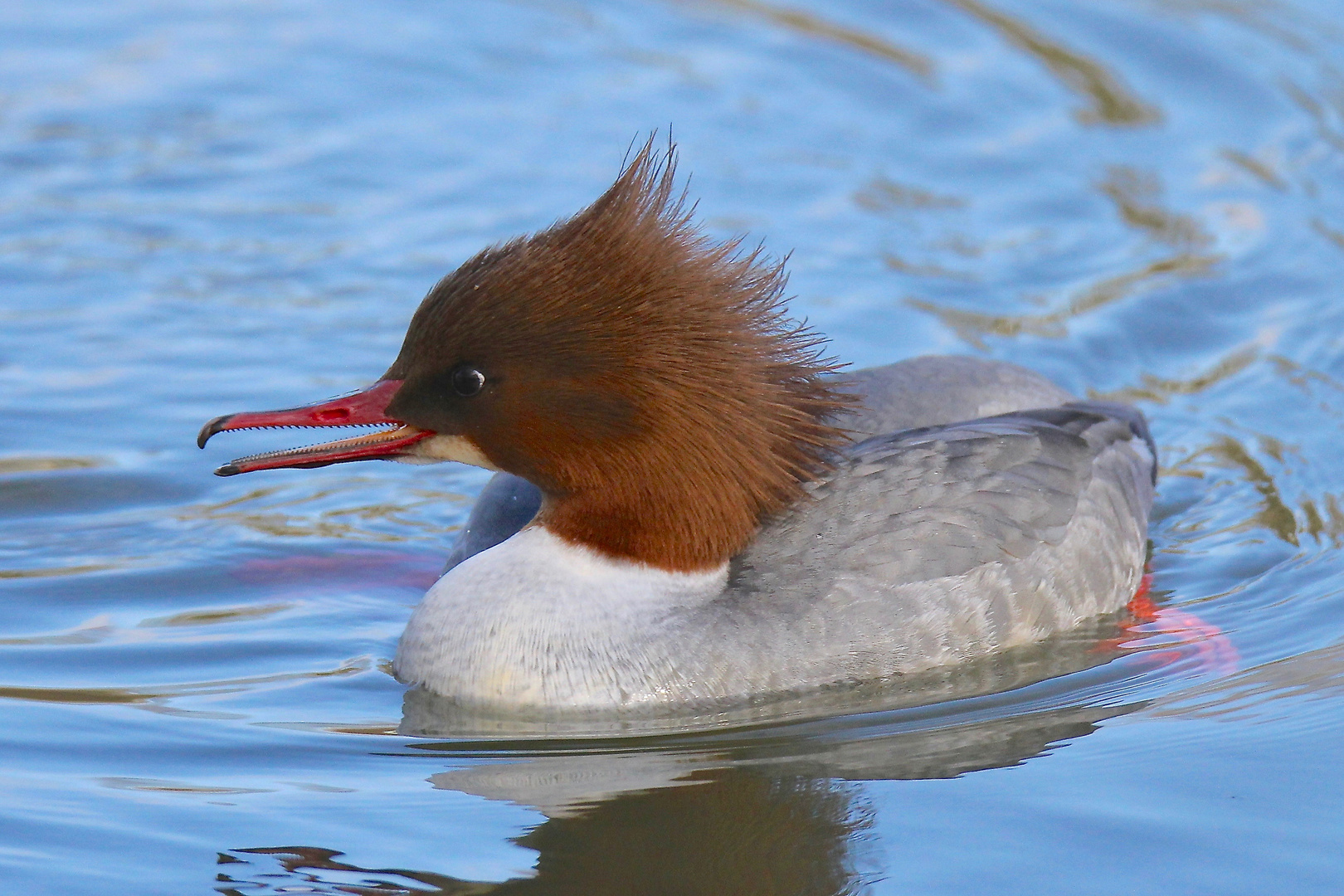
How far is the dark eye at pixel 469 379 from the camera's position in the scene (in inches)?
232

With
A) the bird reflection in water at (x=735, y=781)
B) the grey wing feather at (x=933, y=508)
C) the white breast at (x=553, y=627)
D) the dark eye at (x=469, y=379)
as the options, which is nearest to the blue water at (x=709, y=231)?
the bird reflection in water at (x=735, y=781)

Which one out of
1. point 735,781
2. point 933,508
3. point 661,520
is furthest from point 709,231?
point 735,781

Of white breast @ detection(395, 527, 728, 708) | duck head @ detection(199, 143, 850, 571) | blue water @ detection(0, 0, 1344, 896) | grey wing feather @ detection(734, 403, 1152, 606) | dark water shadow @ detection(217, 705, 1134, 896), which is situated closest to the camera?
dark water shadow @ detection(217, 705, 1134, 896)

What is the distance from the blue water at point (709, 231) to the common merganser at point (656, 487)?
0.26 m

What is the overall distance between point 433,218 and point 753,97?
8.51 feet

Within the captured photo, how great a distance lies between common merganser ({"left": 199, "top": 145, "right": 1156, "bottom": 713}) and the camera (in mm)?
5832

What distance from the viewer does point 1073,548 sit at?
22.2 feet

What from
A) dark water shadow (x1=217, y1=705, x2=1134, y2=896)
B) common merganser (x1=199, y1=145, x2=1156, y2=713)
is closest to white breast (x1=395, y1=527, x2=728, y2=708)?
common merganser (x1=199, y1=145, x2=1156, y2=713)

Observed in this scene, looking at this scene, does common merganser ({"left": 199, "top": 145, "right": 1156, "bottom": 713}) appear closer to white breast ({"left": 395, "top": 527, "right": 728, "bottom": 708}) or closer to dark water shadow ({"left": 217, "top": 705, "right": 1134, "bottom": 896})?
white breast ({"left": 395, "top": 527, "right": 728, "bottom": 708})

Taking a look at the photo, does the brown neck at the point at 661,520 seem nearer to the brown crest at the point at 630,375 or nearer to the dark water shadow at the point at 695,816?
the brown crest at the point at 630,375

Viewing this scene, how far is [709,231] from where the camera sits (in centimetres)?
1053

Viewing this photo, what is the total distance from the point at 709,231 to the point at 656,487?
4.75m

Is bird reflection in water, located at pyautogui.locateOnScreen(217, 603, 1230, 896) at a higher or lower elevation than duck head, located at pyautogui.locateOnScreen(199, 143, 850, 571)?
lower

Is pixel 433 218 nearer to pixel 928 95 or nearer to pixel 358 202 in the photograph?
pixel 358 202
